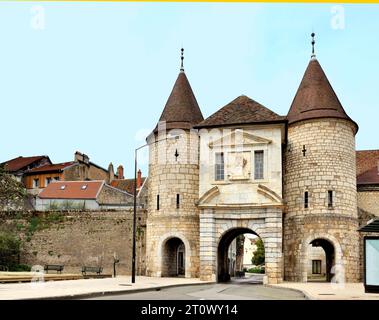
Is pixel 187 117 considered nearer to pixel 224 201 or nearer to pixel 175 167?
pixel 175 167

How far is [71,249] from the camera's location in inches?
1505

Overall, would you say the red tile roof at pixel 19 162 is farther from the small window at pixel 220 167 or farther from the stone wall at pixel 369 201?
the stone wall at pixel 369 201

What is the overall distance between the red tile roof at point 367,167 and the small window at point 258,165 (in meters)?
11.7

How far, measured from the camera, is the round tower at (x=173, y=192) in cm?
3291

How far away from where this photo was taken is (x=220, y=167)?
31.7 meters

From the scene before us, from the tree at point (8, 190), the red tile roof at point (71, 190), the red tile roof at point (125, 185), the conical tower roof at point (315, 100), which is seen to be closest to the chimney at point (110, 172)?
the red tile roof at point (125, 185)

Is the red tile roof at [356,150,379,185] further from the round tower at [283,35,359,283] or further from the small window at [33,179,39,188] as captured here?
the small window at [33,179,39,188]

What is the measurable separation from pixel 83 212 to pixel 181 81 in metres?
11.4

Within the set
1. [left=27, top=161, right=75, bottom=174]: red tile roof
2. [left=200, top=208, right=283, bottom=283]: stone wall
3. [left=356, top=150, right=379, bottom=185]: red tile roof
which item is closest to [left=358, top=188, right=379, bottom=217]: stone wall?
[left=356, top=150, right=379, bottom=185]: red tile roof

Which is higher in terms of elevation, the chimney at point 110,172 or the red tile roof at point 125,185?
the chimney at point 110,172

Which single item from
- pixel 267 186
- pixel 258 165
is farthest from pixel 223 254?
pixel 258 165

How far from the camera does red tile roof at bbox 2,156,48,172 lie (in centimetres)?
6069

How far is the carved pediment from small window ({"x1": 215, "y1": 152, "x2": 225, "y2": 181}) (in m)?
0.63
